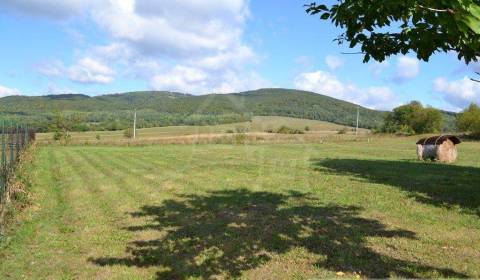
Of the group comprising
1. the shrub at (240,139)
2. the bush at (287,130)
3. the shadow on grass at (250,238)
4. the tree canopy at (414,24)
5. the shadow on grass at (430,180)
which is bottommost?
the shadow on grass at (250,238)

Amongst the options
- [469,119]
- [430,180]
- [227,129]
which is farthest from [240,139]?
[469,119]

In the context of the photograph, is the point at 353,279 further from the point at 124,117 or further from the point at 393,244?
the point at 124,117

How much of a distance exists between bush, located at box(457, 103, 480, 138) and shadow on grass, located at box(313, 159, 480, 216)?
69734 millimetres

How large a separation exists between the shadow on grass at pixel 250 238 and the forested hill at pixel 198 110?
533 inches

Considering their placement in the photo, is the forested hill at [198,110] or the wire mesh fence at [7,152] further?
the forested hill at [198,110]

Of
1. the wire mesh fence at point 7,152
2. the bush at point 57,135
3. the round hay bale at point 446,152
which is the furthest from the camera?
the bush at point 57,135

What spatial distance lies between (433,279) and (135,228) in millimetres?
5722

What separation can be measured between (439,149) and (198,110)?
680 inches

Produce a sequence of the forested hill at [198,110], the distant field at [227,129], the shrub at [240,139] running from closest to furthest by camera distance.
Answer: the forested hill at [198,110] < the distant field at [227,129] < the shrub at [240,139]

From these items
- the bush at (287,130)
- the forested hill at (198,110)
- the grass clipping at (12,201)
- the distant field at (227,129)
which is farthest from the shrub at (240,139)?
the grass clipping at (12,201)

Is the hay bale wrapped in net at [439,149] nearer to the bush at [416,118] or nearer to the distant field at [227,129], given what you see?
the distant field at [227,129]

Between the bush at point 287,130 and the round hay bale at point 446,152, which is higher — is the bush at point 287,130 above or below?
above

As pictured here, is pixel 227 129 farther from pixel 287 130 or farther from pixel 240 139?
pixel 287 130

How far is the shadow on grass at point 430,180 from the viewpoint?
39.6 ft
